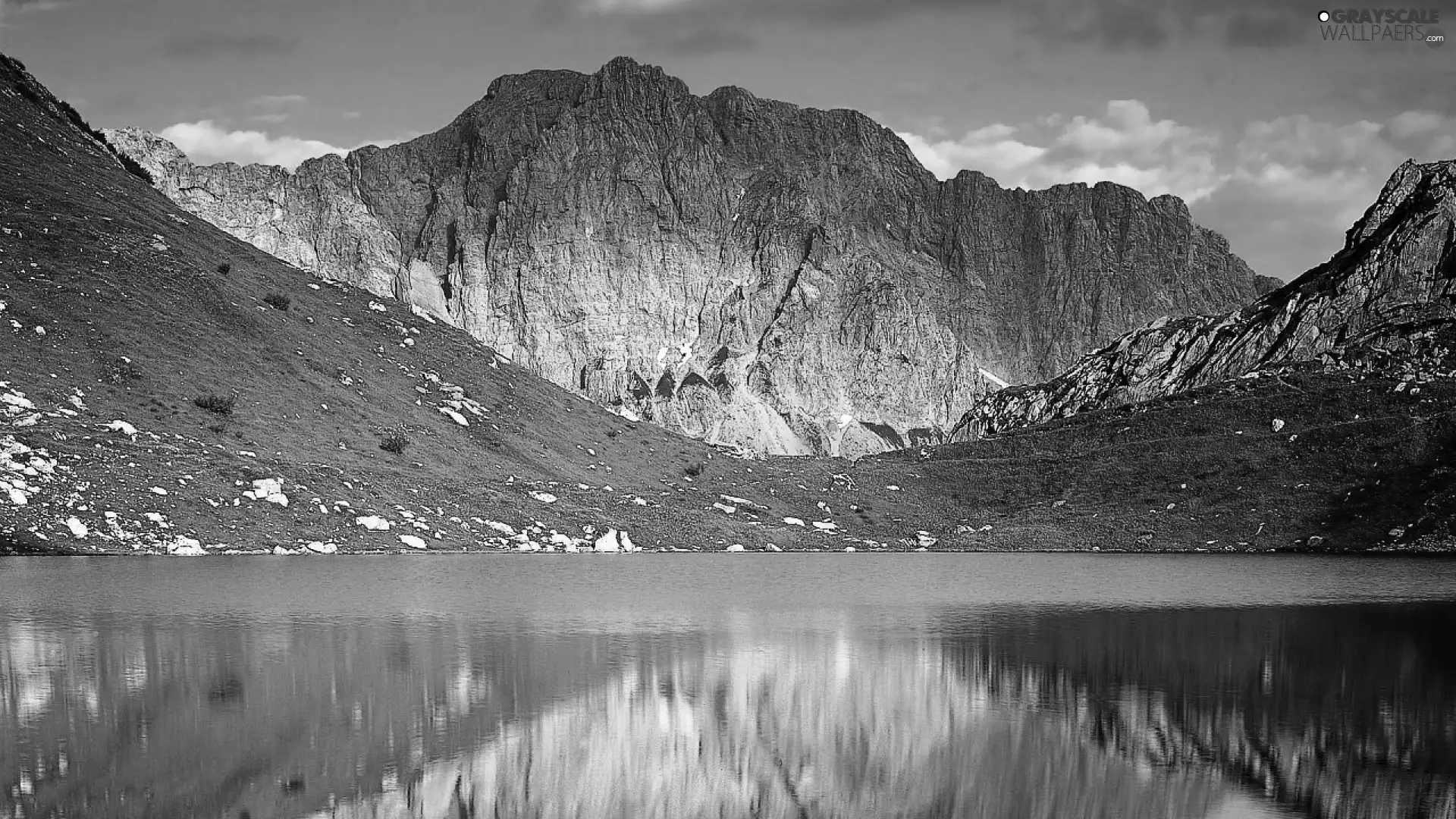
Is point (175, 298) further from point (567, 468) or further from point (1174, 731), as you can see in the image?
point (1174, 731)

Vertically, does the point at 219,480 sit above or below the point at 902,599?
above

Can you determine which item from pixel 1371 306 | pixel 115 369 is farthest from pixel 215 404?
pixel 1371 306

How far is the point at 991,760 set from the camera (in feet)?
71.7

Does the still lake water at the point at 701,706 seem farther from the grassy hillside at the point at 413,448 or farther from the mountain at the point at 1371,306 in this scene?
the mountain at the point at 1371,306

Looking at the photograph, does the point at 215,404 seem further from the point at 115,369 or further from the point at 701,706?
the point at 701,706

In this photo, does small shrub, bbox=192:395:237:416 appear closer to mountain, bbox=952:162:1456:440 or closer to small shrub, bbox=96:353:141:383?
small shrub, bbox=96:353:141:383

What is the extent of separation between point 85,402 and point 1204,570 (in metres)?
64.6

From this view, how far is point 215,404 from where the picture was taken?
3327 inches

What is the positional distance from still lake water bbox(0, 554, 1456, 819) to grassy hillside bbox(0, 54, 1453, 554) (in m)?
22.9

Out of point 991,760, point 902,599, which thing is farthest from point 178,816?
point 902,599

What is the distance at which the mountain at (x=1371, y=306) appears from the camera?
13750 centimetres

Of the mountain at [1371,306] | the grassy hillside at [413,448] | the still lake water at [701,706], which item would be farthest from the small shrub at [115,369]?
the mountain at [1371,306]

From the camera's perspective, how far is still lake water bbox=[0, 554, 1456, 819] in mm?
19516

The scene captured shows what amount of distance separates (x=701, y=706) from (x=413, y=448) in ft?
229
